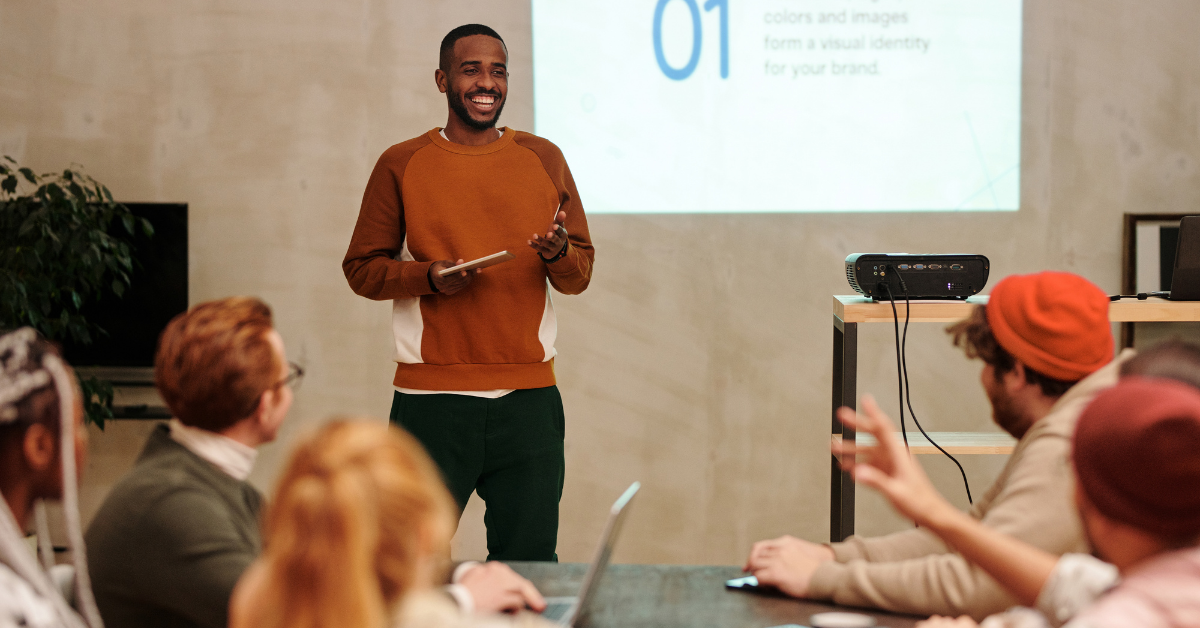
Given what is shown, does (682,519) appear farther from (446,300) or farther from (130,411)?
(130,411)

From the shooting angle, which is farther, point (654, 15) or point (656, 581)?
point (654, 15)

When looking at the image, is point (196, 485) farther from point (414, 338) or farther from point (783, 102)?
point (783, 102)

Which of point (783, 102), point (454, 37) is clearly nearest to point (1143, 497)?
point (454, 37)

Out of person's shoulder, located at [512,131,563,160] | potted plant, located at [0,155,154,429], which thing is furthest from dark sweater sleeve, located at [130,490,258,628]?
potted plant, located at [0,155,154,429]

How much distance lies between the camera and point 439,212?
7.34 feet

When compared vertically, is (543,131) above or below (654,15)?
below

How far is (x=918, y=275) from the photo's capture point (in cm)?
221

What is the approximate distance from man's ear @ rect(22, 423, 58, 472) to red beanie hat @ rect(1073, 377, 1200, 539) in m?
1.06

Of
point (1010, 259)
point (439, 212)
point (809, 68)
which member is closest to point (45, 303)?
point (439, 212)

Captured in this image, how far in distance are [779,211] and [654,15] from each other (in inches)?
31.8

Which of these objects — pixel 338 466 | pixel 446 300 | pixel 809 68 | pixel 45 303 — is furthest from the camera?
pixel 809 68

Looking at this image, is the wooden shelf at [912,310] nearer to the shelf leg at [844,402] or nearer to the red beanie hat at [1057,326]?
the shelf leg at [844,402]

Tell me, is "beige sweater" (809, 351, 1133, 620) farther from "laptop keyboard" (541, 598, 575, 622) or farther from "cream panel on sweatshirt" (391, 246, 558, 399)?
"cream panel on sweatshirt" (391, 246, 558, 399)

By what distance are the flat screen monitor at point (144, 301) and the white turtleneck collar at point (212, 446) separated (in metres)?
2.19
